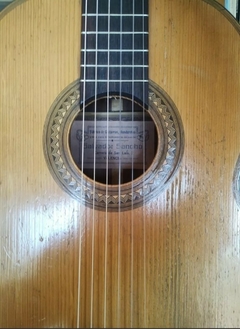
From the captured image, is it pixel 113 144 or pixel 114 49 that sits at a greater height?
pixel 114 49

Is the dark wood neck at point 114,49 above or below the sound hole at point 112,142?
above

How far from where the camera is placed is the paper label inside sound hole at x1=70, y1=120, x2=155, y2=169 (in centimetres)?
68

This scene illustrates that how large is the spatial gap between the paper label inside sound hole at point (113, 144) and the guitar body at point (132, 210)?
0.24 feet

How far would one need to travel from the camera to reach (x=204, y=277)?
625 mm

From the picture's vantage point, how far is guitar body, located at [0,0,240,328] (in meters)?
0.62

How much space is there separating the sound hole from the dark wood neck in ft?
0.12

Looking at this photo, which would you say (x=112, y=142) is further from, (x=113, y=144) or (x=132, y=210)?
(x=132, y=210)

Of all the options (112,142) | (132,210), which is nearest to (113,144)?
(112,142)

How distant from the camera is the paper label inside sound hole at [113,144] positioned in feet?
2.22

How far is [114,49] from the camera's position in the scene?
64 centimetres

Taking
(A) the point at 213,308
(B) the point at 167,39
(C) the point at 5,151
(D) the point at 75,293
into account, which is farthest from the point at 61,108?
(A) the point at 213,308

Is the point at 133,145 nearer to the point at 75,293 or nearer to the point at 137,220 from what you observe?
the point at 137,220

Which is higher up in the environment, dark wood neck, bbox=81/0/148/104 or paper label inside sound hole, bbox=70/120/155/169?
dark wood neck, bbox=81/0/148/104

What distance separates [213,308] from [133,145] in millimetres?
335
